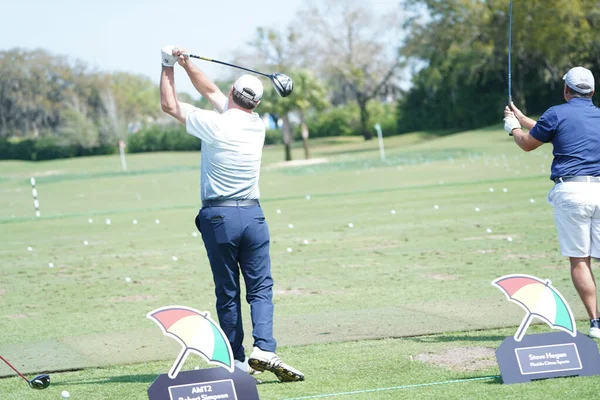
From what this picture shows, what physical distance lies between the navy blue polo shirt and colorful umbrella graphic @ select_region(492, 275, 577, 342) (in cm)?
147

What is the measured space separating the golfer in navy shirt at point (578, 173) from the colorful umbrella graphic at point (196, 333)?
3.23m

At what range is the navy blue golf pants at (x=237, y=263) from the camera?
6418mm

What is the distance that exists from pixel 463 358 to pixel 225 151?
2.51m

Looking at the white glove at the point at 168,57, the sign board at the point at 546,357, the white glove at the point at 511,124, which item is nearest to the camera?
the sign board at the point at 546,357

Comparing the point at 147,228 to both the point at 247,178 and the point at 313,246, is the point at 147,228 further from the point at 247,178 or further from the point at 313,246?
Answer: the point at 247,178

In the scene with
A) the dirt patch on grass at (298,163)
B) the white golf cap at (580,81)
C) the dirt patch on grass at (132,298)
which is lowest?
the dirt patch on grass at (298,163)

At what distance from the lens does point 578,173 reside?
7.21 metres

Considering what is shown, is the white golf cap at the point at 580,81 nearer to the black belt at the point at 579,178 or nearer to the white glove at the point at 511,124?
the white glove at the point at 511,124

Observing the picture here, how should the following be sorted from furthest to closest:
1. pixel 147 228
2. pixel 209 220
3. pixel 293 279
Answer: pixel 147 228
pixel 293 279
pixel 209 220

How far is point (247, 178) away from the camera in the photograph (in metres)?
6.52

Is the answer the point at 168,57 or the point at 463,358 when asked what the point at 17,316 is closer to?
the point at 168,57

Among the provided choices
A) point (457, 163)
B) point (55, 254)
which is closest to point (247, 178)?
point (55, 254)

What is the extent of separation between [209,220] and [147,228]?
14.4 metres

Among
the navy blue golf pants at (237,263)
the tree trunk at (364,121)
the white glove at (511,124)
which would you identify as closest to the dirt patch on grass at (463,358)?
the navy blue golf pants at (237,263)
